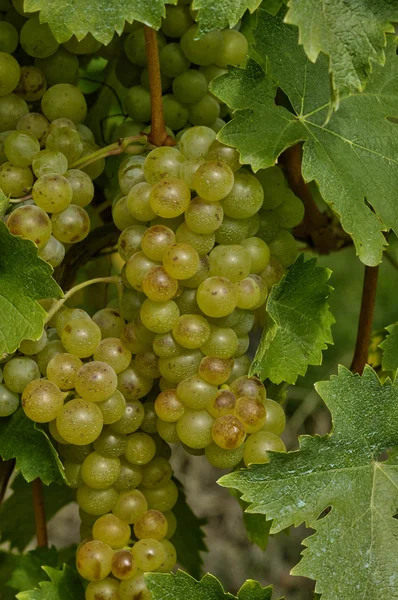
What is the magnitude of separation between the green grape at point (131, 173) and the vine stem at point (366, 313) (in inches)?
12.1

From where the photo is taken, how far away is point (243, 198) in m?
0.69

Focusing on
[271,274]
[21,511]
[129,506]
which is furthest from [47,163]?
[21,511]

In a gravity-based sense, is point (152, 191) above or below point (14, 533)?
above

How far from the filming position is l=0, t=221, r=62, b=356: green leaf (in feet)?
2.20

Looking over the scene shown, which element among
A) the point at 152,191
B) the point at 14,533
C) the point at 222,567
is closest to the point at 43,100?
the point at 152,191

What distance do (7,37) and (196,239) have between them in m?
0.29

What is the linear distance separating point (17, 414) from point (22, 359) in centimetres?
6

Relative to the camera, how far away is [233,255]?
0.69 meters

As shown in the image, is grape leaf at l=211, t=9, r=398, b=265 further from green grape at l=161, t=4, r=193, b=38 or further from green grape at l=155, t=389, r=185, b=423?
green grape at l=155, t=389, r=185, b=423

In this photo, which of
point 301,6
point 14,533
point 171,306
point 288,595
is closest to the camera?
point 301,6

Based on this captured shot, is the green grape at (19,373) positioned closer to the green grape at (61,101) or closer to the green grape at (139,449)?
the green grape at (139,449)

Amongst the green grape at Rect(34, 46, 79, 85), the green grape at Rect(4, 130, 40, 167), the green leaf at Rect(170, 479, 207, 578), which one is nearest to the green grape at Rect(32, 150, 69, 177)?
the green grape at Rect(4, 130, 40, 167)

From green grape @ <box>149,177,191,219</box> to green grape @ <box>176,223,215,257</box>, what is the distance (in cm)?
2

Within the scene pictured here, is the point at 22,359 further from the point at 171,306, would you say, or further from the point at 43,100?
the point at 43,100
